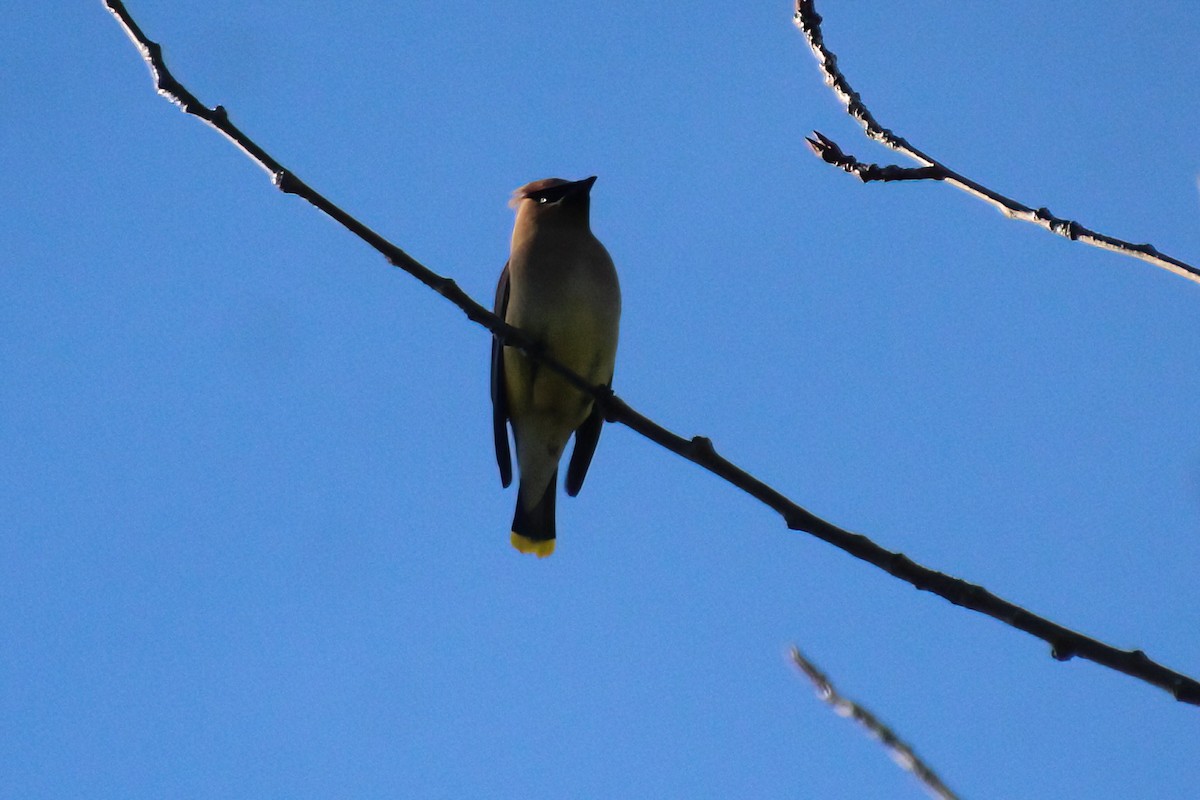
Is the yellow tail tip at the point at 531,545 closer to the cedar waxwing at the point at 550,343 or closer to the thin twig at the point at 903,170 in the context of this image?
the cedar waxwing at the point at 550,343

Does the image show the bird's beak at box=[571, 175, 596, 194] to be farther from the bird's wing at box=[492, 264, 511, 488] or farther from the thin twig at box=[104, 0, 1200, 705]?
the thin twig at box=[104, 0, 1200, 705]

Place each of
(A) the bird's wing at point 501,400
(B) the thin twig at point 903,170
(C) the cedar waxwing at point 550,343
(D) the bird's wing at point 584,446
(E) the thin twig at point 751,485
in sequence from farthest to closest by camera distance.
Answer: (D) the bird's wing at point 584,446
(A) the bird's wing at point 501,400
(C) the cedar waxwing at point 550,343
(B) the thin twig at point 903,170
(E) the thin twig at point 751,485

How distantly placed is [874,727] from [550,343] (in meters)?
2.94

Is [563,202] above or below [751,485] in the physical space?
above

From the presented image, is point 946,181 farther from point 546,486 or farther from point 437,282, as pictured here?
point 546,486

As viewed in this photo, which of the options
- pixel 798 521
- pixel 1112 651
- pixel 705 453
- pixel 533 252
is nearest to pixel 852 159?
pixel 705 453

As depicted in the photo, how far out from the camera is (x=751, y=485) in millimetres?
2082

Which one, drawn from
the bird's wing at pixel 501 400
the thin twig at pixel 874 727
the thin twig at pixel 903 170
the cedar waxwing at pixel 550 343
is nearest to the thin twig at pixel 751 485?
the thin twig at pixel 874 727

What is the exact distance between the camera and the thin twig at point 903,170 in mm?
2170

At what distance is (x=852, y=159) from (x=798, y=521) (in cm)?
108

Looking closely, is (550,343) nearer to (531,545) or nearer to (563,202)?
(563,202)

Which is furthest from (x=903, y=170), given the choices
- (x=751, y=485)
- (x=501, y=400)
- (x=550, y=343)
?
(x=501, y=400)

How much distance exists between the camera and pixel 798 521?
1950mm

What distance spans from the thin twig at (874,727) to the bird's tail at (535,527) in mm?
3328
